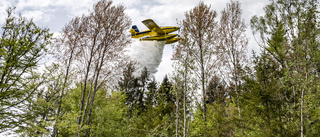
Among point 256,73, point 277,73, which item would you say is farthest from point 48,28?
point 277,73

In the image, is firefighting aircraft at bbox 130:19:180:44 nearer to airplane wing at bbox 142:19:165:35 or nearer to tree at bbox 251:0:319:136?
airplane wing at bbox 142:19:165:35

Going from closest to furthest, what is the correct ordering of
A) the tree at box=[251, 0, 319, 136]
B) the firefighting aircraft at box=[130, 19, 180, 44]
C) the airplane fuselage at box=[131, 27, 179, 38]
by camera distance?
the tree at box=[251, 0, 319, 136] < the firefighting aircraft at box=[130, 19, 180, 44] < the airplane fuselage at box=[131, 27, 179, 38]

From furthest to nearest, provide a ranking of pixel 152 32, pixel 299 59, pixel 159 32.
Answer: pixel 152 32
pixel 159 32
pixel 299 59

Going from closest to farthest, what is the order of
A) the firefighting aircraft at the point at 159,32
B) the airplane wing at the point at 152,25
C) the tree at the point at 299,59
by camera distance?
1. the tree at the point at 299,59
2. the airplane wing at the point at 152,25
3. the firefighting aircraft at the point at 159,32

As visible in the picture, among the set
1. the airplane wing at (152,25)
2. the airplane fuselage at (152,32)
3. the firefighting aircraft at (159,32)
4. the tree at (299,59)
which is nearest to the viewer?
the tree at (299,59)

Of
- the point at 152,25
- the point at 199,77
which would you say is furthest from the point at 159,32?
the point at 199,77

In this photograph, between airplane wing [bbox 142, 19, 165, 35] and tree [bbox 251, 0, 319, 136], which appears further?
airplane wing [bbox 142, 19, 165, 35]

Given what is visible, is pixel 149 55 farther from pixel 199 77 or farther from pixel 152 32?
pixel 199 77

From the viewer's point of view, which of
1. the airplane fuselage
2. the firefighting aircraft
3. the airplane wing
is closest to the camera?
the airplane wing

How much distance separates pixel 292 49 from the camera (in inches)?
380

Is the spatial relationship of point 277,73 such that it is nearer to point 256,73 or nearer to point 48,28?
point 256,73

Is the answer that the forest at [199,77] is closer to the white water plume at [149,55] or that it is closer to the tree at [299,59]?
the tree at [299,59]

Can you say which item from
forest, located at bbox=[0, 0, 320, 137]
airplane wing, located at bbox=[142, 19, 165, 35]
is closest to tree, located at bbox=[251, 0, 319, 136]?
forest, located at bbox=[0, 0, 320, 137]

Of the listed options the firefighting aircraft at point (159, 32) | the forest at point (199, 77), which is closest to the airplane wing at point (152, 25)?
the firefighting aircraft at point (159, 32)
